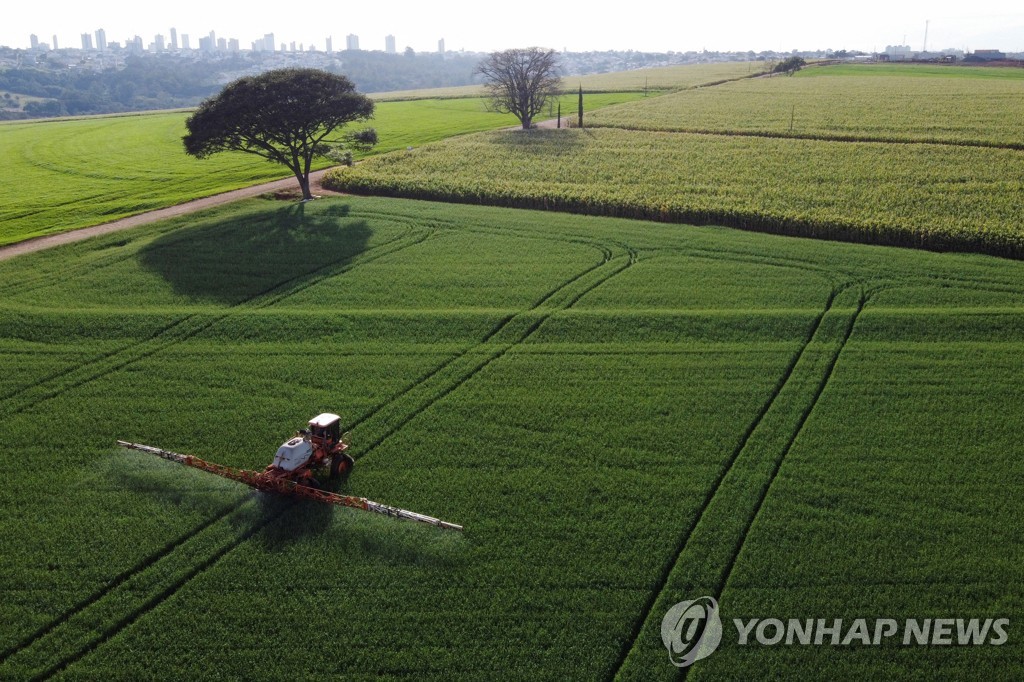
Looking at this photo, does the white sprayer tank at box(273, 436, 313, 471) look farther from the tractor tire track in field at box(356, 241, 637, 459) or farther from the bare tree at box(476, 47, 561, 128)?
the bare tree at box(476, 47, 561, 128)

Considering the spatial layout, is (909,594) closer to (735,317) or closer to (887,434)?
(887,434)

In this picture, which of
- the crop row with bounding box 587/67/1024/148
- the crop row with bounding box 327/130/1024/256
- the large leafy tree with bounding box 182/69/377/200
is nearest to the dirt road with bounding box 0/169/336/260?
the large leafy tree with bounding box 182/69/377/200

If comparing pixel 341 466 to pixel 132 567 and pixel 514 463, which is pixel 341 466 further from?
pixel 132 567

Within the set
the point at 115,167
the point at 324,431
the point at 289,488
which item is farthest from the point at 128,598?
the point at 115,167

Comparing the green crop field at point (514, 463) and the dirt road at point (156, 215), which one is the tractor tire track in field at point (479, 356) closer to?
the green crop field at point (514, 463)

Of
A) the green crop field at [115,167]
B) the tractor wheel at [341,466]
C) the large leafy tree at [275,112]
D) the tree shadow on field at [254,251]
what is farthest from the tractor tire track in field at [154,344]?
the green crop field at [115,167]

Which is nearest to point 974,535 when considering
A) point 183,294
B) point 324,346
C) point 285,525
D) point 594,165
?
point 285,525
